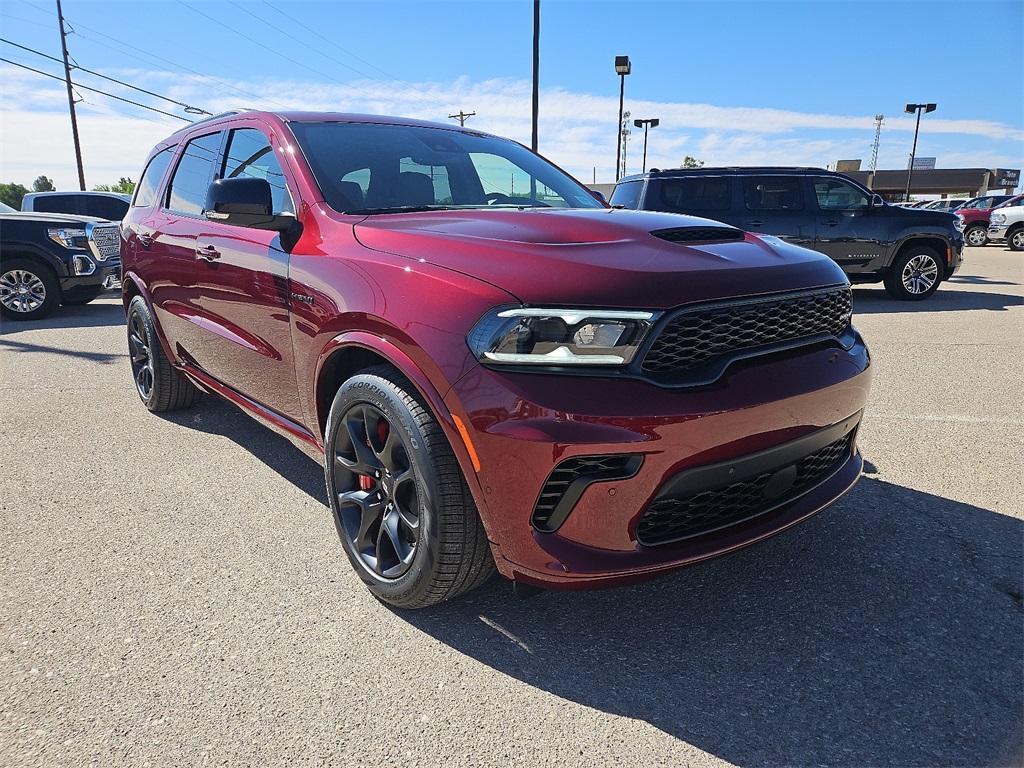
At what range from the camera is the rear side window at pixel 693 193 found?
32.9 ft

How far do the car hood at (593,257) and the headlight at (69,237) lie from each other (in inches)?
342

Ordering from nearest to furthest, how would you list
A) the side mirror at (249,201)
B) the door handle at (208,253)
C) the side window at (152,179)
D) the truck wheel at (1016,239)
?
the side mirror at (249,201), the door handle at (208,253), the side window at (152,179), the truck wheel at (1016,239)

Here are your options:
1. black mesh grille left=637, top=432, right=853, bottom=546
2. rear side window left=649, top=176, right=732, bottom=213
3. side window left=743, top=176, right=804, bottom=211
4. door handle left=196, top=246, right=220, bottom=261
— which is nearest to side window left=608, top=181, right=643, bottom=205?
rear side window left=649, top=176, right=732, bottom=213

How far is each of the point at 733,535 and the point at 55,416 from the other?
15.6 feet

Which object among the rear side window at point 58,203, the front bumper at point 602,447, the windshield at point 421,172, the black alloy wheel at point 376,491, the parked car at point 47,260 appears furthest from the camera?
the rear side window at point 58,203

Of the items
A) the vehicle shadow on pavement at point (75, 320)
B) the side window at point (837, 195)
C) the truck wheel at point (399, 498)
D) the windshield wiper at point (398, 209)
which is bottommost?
the vehicle shadow on pavement at point (75, 320)

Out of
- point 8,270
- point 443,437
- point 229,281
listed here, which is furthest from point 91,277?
point 443,437

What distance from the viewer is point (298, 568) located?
2764 mm

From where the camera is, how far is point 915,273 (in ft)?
33.8

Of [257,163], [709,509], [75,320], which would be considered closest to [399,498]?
[709,509]

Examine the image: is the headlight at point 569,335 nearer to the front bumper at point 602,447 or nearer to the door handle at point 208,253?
the front bumper at point 602,447

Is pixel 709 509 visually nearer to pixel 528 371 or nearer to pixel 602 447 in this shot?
pixel 602 447

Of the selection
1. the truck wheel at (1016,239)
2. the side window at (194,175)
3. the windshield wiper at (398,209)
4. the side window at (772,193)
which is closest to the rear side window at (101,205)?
the side window at (194,175)

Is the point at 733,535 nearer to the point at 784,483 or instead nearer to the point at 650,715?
the point at 784,483
